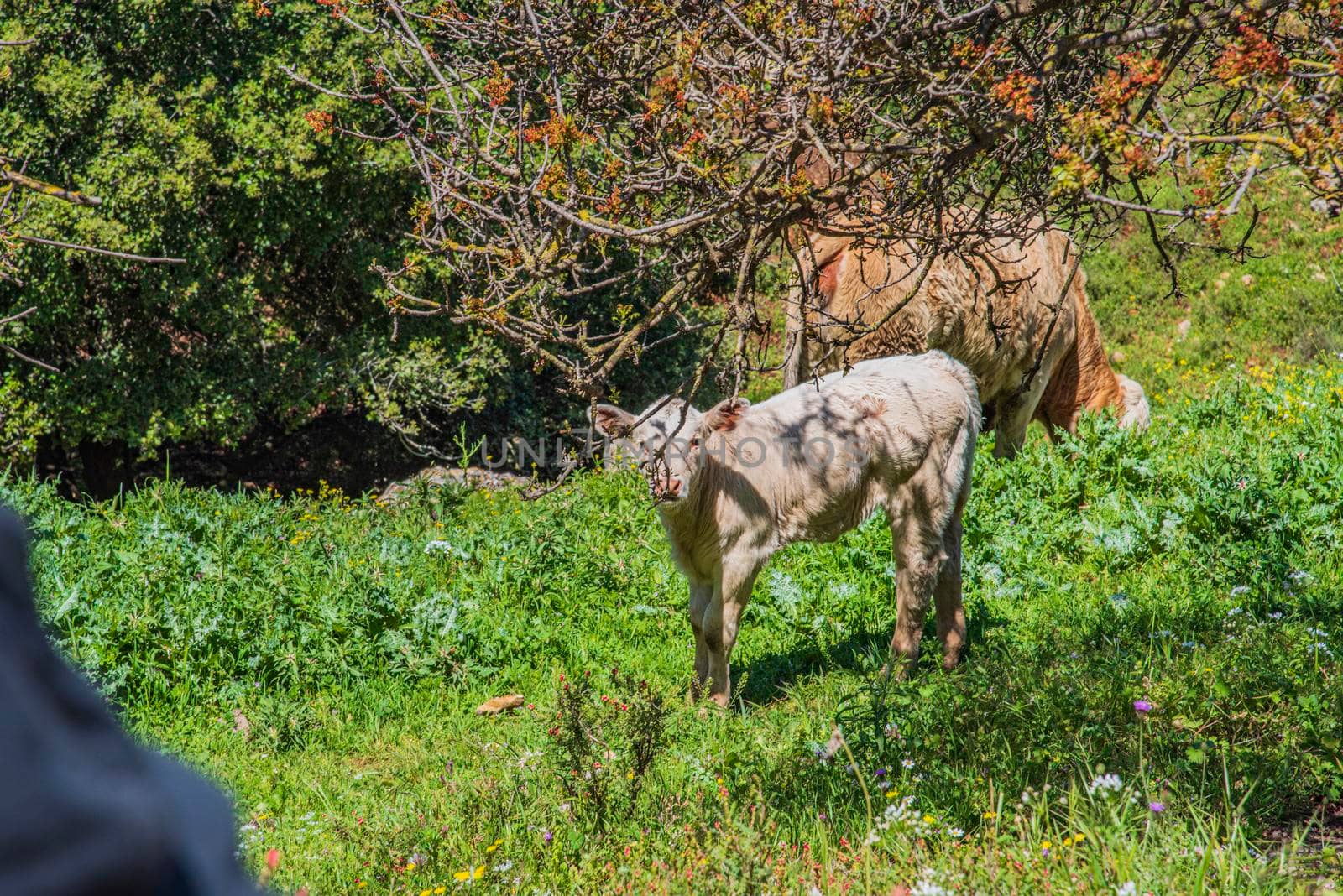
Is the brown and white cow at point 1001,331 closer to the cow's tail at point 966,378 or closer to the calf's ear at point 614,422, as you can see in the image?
the cow's tail at point 966,378

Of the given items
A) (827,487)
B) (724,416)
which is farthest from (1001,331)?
(724,416)

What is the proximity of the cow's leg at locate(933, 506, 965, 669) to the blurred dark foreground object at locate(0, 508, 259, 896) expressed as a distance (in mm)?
6606

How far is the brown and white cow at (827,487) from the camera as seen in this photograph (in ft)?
21.8

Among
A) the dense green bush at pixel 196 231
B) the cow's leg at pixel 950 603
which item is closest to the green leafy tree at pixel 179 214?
the dense green bush at pixel 196 231

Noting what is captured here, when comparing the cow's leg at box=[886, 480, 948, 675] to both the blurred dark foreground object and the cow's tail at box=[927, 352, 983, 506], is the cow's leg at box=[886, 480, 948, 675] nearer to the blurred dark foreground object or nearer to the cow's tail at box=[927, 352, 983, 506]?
the cow's tail at box=[927, 352, 983, 506]

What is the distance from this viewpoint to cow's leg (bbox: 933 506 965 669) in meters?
7.05

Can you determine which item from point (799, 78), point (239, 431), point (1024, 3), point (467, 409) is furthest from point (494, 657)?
point (467, 409)

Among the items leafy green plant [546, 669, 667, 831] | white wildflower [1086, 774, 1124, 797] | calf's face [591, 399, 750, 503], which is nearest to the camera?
white wildflower [1086, 774, 1124, 797]

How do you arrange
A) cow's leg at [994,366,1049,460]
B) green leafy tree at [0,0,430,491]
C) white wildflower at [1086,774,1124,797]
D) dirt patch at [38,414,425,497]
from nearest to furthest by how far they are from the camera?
white wildflower at [1086,774,1124,797] < cow's leg at [994,366,1049,460] < green leafy tree at [0,0,430,491] < dirt patch at [38,414,425,497]

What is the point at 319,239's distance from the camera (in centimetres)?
1375

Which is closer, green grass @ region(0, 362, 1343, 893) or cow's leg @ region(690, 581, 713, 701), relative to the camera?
green grass @ region(0, 362, 1343, 893)

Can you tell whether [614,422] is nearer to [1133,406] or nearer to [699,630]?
[699,630]

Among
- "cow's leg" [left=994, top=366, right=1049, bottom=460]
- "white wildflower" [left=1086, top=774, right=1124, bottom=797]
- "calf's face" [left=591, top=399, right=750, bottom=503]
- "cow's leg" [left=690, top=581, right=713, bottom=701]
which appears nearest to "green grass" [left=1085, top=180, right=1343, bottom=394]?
"cow's leg" [left=994, top=366, right=1049, bottom=460]

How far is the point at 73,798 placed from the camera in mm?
681
